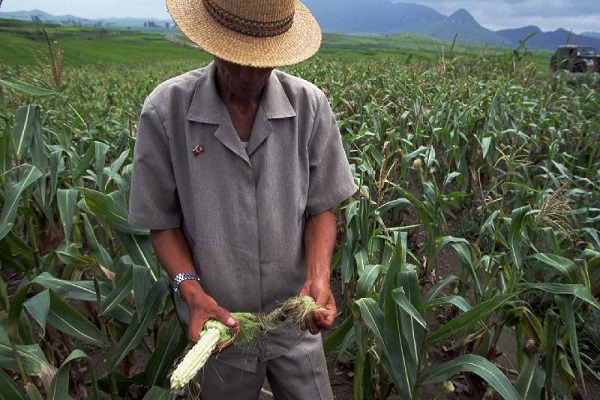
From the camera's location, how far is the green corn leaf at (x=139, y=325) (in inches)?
54.6

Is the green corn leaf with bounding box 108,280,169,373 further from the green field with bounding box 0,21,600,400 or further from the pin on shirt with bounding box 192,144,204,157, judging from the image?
the pin on shirt with bounding box 192,144,204,157

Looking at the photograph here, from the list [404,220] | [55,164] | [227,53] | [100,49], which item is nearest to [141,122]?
[227,53]

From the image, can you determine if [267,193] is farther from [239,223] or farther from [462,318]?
[462,318]

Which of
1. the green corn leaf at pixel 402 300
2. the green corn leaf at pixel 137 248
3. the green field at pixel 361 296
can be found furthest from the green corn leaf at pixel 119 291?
the green corn leaf at pixel 402 300

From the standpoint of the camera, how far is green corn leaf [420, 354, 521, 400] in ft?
3.84

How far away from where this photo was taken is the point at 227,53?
0.98 meters

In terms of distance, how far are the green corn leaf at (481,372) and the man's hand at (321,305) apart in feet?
1.27

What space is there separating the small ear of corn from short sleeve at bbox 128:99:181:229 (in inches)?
13.7

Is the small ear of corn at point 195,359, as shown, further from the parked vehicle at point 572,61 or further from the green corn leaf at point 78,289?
the parked vehicle at point 572,61

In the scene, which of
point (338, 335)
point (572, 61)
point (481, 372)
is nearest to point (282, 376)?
point (338, 335)

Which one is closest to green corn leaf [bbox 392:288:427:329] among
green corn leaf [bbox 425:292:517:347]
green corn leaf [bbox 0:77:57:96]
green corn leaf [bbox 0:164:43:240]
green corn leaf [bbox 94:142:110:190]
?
green corn leaf [bbox 425:292:517:347]

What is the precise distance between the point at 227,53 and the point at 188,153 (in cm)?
29

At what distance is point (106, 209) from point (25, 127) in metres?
0.63

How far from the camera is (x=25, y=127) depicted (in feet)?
5.84
